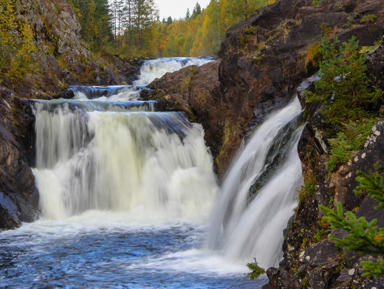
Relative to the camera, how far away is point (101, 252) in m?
9.12

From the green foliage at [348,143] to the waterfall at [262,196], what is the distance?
1907mm

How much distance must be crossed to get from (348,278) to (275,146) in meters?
6.19

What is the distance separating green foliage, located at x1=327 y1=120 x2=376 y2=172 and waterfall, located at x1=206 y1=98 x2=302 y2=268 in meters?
1.91

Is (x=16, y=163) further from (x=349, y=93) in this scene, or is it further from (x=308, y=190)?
(x=349, y=93)

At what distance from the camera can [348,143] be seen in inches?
210

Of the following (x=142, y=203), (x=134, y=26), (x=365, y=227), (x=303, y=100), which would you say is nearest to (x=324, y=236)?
(x=365, y=227)

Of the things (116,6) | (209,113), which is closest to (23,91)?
(209,113)

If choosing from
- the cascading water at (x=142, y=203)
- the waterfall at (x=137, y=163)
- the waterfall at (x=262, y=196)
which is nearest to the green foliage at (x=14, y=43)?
the cascading water at (x=142, y=203)

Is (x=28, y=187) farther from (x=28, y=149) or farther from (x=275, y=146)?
(x=275, y=146)

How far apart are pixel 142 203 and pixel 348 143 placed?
1018 centimetres

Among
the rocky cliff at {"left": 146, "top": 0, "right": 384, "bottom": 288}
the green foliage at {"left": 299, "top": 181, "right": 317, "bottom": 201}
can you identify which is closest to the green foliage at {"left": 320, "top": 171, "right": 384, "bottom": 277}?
the rocky cliff at {"left": 146, "top": 0, "right": 384, "bottom": 288}

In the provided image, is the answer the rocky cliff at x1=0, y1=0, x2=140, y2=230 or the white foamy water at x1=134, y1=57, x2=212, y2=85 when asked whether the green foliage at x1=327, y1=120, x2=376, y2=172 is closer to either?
the rocky cliff at x1=0, y1=0, x2=140, y2=230

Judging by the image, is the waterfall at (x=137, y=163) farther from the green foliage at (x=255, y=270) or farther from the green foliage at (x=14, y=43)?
the green foliage at (x=14, y=43)

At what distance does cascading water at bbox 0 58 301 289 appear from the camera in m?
7.46
